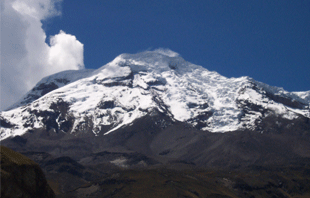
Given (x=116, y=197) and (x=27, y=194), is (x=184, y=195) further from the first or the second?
(x=27, y=194)

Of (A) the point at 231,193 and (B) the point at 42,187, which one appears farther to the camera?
(A) the point at 231,193

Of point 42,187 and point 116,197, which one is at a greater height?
point 116,197

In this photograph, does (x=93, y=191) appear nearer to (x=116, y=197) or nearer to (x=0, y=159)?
(x=116, y=197)

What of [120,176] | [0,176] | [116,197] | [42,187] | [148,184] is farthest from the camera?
[120,176]

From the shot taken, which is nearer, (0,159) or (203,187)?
(0,159)

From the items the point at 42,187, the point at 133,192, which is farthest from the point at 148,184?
the point at 42,187

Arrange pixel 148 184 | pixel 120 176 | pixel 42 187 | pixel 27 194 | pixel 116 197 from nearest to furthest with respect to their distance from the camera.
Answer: pixel 27 194
pixel 42 187
pixel 116 197
pixel 148 184
pixel 120 176

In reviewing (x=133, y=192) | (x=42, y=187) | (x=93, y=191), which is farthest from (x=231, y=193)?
(x=42, y=187)

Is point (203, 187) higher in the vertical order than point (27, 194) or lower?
higher

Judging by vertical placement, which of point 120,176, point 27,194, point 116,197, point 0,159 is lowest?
point 27,194
